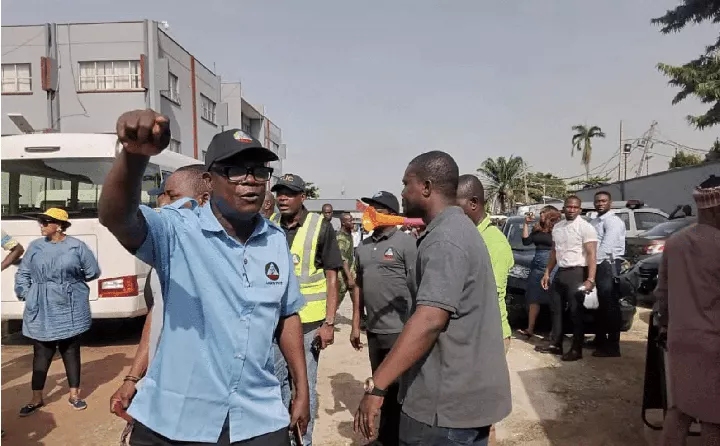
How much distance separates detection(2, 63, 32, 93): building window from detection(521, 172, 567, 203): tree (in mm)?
44313

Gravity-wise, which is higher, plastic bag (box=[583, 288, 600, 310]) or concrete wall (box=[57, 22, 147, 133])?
concrete wall (box=[57, 22, 147, 133])

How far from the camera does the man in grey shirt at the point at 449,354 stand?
2.07 m

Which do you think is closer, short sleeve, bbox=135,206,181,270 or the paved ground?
short sleeve, bbox=135,206,181,270

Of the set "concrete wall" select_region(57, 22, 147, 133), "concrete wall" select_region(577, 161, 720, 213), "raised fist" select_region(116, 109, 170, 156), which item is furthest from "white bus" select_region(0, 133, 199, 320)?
"concrete wall" select_region(577, 161, 720, 213)

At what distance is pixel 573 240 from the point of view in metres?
6.36

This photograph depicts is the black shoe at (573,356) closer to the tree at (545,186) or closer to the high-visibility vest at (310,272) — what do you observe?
the high-visibility vest at (310,272)

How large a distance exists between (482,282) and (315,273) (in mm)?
1997

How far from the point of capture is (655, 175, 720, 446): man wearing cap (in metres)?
2.74

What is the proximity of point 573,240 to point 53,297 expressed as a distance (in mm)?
5962

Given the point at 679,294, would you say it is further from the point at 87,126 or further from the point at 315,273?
the point at 87,126

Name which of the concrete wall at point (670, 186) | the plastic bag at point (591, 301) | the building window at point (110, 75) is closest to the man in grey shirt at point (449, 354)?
the plastic bag at point (591, 301)

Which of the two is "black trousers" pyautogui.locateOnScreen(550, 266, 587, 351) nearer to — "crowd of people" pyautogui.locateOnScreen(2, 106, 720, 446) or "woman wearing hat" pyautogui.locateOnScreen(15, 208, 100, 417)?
"crowd of people" pyautogui.locateOnScreen(2, 106, 720, 446)

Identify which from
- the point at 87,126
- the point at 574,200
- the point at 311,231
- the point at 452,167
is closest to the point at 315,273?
the point at 311,231

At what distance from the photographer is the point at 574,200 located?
6453mm
